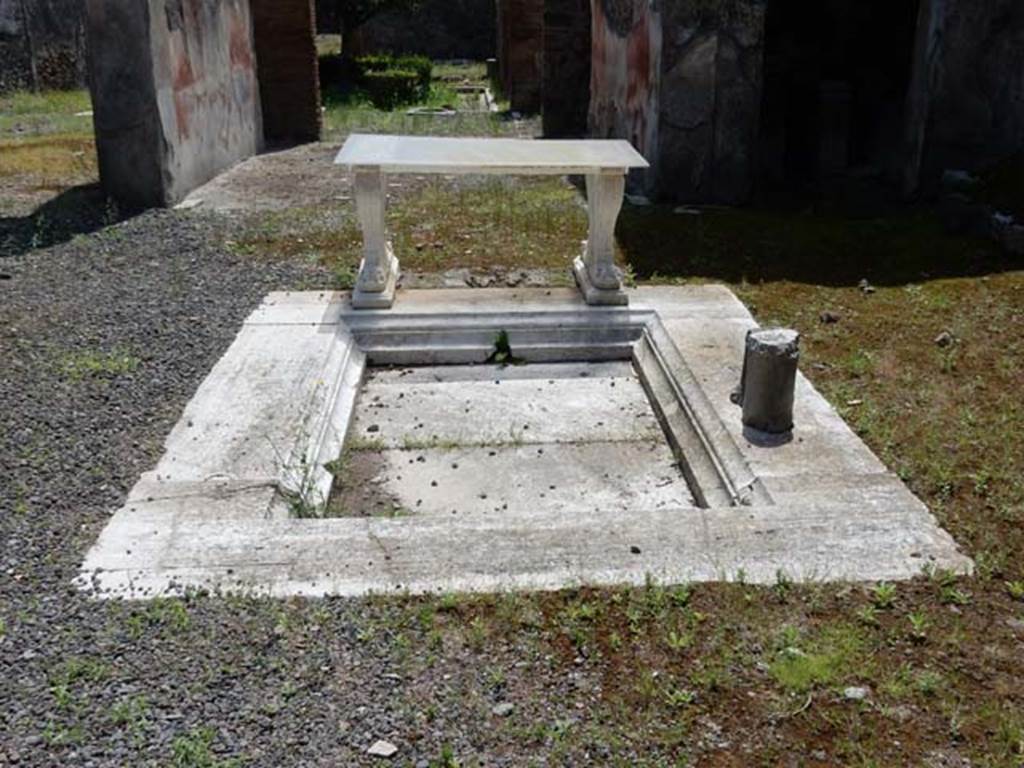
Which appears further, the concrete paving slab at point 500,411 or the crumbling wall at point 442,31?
the crumbling wall at point 442,31

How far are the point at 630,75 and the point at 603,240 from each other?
141 inches

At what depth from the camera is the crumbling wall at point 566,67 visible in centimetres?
1136

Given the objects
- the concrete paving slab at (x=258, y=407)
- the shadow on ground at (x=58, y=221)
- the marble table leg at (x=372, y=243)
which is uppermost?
the marble table leg at (x=372, y=243)

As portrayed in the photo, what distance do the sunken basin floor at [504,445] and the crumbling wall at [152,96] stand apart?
12.2ft

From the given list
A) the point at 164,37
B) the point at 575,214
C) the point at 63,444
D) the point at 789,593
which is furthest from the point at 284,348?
the point at 164,37

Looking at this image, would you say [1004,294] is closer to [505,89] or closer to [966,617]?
[966,617]

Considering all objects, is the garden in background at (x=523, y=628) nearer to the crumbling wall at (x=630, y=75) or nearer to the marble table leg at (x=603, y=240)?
the marble table leg at (x=603, y=240)

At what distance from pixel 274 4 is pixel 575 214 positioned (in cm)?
547

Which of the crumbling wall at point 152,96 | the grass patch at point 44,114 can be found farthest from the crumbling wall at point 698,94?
the grass patch at point 44,114

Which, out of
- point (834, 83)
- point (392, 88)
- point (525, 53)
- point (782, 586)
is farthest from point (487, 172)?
point (392, 88)

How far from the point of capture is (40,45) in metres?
15.1

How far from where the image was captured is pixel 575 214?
7820 mm

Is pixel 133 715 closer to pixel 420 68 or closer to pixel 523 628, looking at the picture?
pixel 523 628

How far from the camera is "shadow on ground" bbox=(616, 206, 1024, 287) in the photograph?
243 inches
